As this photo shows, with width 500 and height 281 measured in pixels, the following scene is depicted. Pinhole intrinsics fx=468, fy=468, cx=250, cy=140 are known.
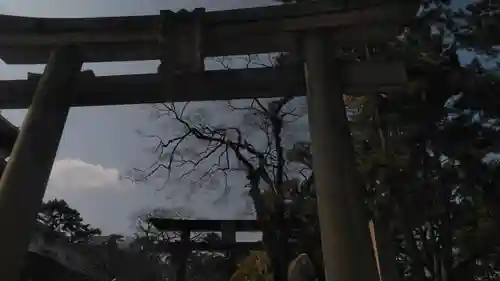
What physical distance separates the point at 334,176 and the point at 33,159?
306cm

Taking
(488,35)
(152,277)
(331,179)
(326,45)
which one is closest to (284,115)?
(488,35)

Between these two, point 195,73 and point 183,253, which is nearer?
point 195,73

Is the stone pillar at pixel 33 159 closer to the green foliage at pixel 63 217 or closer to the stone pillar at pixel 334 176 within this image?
the stone pillar at pixel 334 176

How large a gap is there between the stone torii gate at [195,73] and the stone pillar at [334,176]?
0.01 metres

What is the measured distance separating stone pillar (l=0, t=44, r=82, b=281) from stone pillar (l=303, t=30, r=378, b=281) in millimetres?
2779

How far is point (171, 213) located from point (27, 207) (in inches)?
574

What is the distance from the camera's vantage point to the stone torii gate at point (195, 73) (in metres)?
4.60

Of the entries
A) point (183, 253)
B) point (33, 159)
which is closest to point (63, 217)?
point (183, 253)

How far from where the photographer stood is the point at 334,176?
4.52 m

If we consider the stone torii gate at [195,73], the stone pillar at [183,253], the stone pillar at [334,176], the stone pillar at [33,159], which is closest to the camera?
the stone pillar at [334,176]

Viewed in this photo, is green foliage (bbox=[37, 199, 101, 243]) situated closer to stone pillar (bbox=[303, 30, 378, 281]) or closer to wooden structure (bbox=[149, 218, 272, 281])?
wooden structure (bbox=[149, 218, 272, 281])

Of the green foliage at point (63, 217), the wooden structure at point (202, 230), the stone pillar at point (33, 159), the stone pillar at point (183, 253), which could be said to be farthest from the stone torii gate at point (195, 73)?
the green foliage at point (63, 217)

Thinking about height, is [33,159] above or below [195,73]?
below

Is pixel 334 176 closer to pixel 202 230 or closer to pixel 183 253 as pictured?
pixel 202 230
